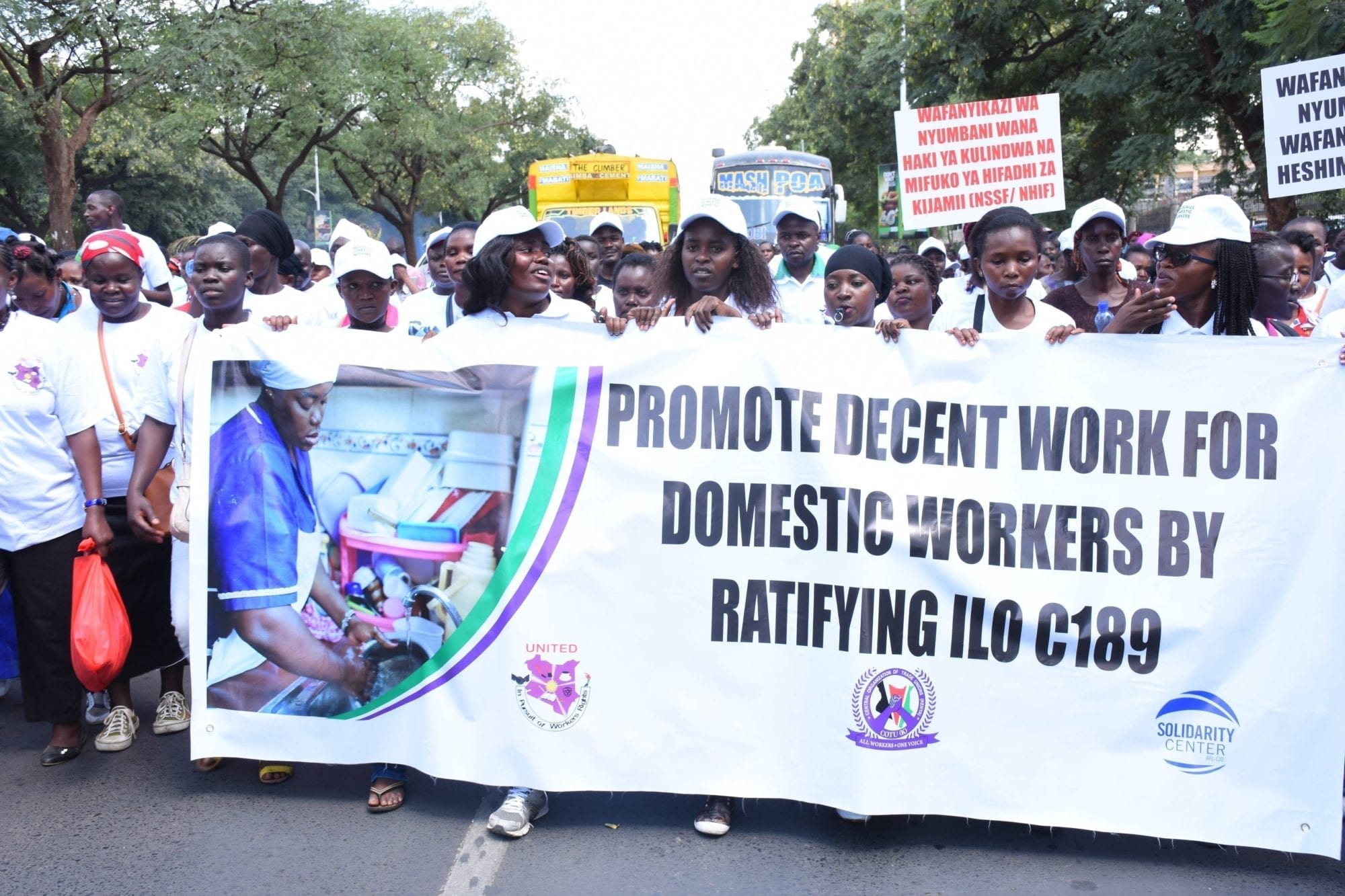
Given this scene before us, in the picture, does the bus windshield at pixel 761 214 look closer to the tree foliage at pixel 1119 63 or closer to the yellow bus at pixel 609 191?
the yellow bus at pixel 609 191

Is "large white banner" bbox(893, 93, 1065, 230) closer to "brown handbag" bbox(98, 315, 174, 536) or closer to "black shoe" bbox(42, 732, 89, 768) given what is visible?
"brown handbag" bbox(98, 315, 174, 536)

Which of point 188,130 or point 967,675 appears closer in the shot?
point 967,675

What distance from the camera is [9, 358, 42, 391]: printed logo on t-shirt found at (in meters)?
4.29

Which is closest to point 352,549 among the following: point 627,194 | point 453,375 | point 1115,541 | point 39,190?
point 453,375

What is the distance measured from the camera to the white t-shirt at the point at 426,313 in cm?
589

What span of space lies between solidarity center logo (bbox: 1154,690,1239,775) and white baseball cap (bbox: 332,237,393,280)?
3248 millimetres

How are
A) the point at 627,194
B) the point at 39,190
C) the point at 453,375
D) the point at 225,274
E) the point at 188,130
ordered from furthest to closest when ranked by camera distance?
1. the point at 39,190
2. the point at 188,130
3. the point at 627,194
4. the point at 225,274
5. the point at 453,375

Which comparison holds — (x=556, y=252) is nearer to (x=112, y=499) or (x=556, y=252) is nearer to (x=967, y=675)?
(x=112, y=499)

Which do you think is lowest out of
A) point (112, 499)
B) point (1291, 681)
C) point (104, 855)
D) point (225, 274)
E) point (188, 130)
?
point (104, 855)

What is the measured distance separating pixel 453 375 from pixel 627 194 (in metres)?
14.0

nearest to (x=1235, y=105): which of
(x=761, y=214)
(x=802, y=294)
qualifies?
(x=761, y=214)

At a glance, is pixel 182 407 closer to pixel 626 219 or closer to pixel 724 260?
pixel 724 260

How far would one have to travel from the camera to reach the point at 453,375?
392 centimetres

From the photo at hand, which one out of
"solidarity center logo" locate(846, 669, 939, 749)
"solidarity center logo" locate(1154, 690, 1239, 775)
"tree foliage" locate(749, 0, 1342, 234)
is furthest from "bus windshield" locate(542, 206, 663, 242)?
"solidarity center logo" locate(1154, 690, 1239, 775)
